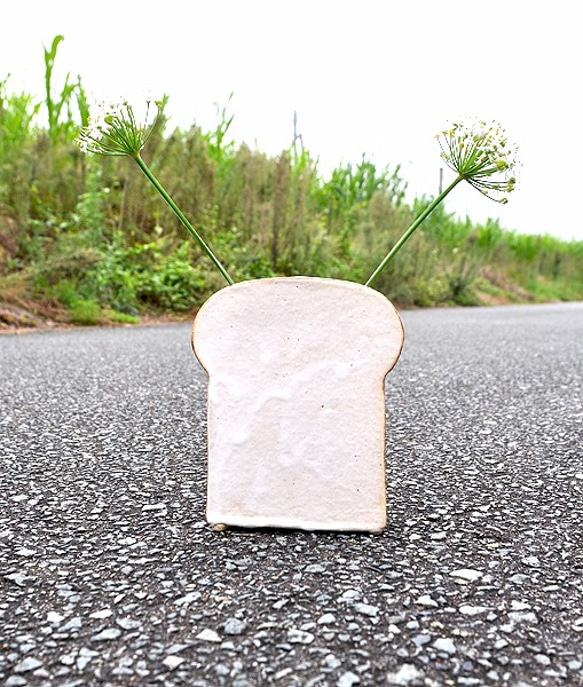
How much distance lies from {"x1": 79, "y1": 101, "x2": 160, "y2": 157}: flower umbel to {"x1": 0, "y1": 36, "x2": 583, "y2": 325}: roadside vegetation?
417 centimetres

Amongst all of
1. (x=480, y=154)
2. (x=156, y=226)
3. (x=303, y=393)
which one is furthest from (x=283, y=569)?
(x=156, y=226)

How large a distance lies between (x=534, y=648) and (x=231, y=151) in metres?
8.14

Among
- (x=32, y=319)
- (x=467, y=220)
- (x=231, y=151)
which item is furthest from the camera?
(x=467, y=220)

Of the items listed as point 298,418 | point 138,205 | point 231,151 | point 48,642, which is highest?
point 231,151

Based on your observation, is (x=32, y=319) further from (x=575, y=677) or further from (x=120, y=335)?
(x=575, y=677)

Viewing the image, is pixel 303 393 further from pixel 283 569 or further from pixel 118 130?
pixel 118 130

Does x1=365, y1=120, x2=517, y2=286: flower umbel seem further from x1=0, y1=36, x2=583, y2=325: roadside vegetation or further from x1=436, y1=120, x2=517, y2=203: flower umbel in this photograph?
x1=0, y1=36, x2=583, y2=325: roadside vegetation

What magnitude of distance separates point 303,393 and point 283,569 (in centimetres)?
30

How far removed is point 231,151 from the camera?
8539 mm

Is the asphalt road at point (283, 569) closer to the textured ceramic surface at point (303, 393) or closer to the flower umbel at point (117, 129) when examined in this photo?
the textured ceramic surface at point (303, 393)

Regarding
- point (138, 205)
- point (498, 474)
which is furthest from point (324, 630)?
point (138, 205)

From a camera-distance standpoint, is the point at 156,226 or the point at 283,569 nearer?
the point at 283,569

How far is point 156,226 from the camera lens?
6.90 m

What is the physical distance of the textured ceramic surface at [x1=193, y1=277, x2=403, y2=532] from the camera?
1245mm
